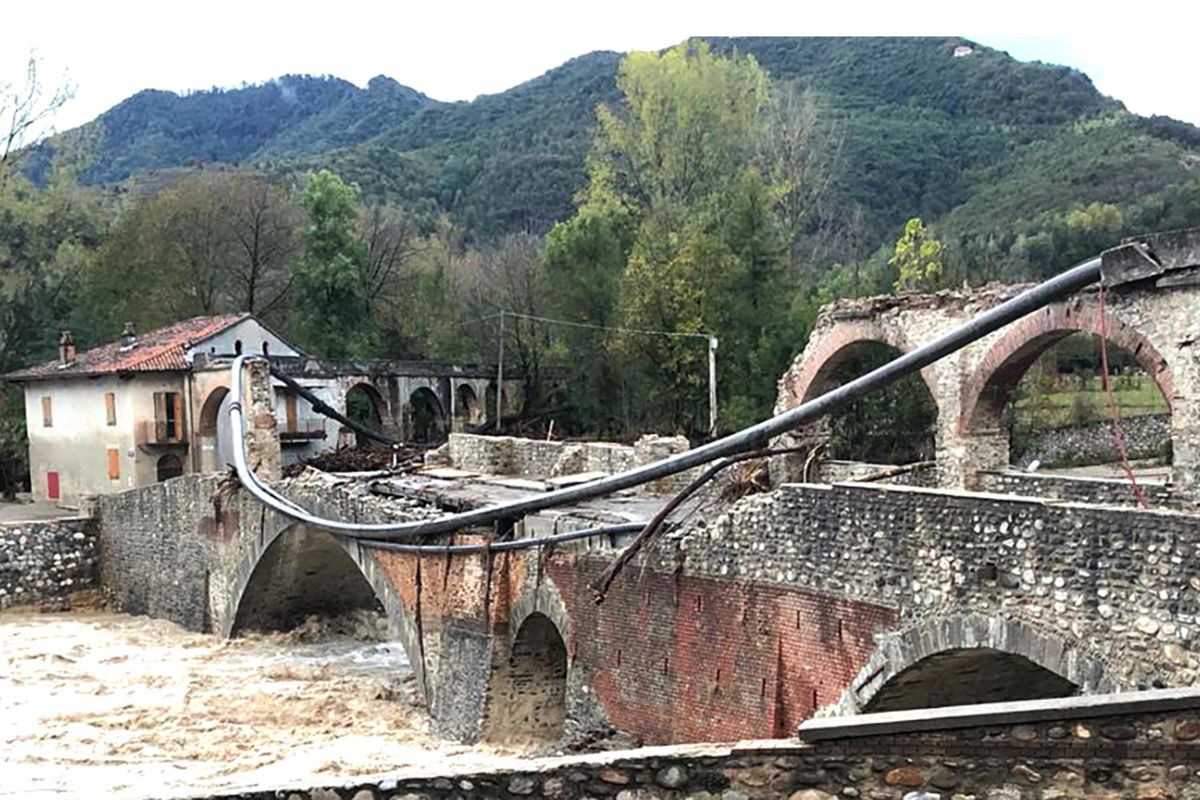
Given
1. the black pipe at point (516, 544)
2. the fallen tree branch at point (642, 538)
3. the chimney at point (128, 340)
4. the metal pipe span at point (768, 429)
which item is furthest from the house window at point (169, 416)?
the fallen tree branch at point (642, 538)

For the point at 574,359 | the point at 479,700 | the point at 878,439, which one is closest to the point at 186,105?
the point at 574,359

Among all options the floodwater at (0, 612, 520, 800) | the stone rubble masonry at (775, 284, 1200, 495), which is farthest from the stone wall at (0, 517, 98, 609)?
the stone rubble masonry at (775, 284, 1200, 495)

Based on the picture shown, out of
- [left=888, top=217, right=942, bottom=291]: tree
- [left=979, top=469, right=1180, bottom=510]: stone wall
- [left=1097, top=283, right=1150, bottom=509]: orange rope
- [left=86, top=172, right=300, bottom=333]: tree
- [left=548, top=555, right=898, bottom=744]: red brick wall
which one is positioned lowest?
[left=548, top=555, right=898, bottom=744]: red brick wall

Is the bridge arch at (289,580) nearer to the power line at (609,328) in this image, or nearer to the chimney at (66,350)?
the power line at (609,328)

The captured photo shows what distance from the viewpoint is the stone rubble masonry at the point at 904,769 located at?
18.4 feet

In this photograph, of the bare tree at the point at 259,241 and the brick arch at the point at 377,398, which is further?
the bare tree at the point at 259,241

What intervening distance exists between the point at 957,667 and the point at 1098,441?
21.8m

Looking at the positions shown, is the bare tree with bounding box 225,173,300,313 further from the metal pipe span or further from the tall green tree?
the metal pipe span

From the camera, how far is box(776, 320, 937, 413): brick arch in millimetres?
18062

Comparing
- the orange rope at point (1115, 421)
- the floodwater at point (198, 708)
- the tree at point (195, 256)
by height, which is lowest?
the floodwater at point (198, 708)

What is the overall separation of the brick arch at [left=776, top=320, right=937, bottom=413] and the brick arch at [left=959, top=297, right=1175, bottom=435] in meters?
1.71

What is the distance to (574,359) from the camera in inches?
1414

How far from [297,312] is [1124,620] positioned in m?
38.3

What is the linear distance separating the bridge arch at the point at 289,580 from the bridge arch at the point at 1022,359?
11305mm
